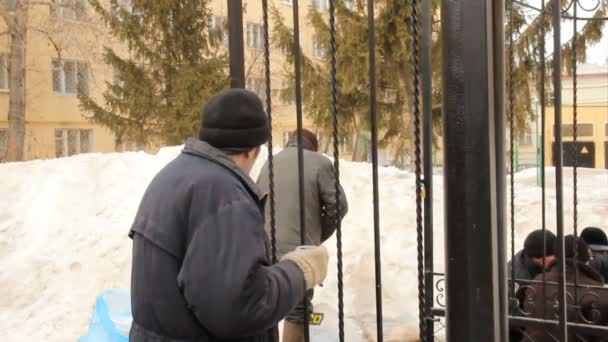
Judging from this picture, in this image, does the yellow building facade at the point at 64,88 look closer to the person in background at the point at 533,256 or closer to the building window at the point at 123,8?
the building window at the point at 123,8

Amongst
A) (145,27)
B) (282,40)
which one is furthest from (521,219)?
(145,27)

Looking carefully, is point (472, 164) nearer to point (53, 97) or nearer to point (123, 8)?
point (123, 8)

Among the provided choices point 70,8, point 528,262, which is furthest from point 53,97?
point 528,262

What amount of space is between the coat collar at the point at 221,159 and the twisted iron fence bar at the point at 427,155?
25.2 inches

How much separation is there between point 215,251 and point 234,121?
1.35 feet

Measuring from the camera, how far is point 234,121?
1.89 meters

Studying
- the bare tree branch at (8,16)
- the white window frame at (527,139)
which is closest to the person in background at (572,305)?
the white window frame at (527,139)

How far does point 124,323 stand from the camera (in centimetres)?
394

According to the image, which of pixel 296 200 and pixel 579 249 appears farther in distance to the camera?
pixel 296 200

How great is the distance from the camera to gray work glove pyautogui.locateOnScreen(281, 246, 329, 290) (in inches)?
75.1

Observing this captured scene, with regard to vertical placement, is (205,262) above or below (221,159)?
below

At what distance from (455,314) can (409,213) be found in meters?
8.04

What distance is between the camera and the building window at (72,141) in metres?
26.2

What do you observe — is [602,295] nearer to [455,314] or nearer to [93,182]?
[455,314]
